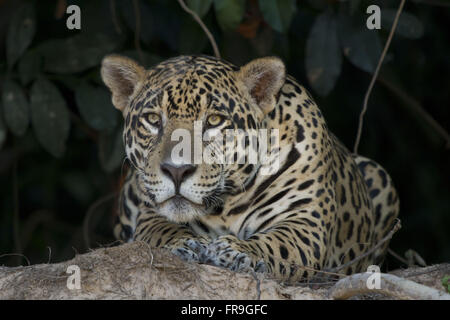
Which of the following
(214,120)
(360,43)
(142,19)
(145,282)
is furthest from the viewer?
(142,19)

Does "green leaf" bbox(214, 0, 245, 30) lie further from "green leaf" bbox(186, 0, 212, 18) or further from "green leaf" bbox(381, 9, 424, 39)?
"green leaf" bbox(381, 9, 424, 39)

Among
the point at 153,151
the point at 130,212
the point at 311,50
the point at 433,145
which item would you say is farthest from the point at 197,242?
the point at 433,145

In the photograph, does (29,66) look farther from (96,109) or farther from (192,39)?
(192,39)

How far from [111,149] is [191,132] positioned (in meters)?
2.64

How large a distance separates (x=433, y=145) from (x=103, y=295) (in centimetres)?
652

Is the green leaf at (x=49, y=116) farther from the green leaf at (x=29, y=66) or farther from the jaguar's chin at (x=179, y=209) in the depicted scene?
the jaguar's chin at (x=179, y=209)

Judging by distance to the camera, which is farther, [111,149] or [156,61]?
[111,149]

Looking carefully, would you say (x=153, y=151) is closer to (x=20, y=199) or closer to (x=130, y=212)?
(x=130, y=212)

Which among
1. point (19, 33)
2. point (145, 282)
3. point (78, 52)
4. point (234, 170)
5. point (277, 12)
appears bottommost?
point (145, 282)

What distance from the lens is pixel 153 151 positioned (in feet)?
16.8

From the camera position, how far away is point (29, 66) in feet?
23.4

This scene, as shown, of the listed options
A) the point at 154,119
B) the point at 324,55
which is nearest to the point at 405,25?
the point at 324,55

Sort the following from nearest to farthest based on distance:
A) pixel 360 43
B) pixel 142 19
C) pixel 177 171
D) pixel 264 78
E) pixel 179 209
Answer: pixel 177 171, pixel 179 209, pixel 264 78, pixel 360 43, pixel 142 19

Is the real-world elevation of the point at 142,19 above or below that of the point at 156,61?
above
